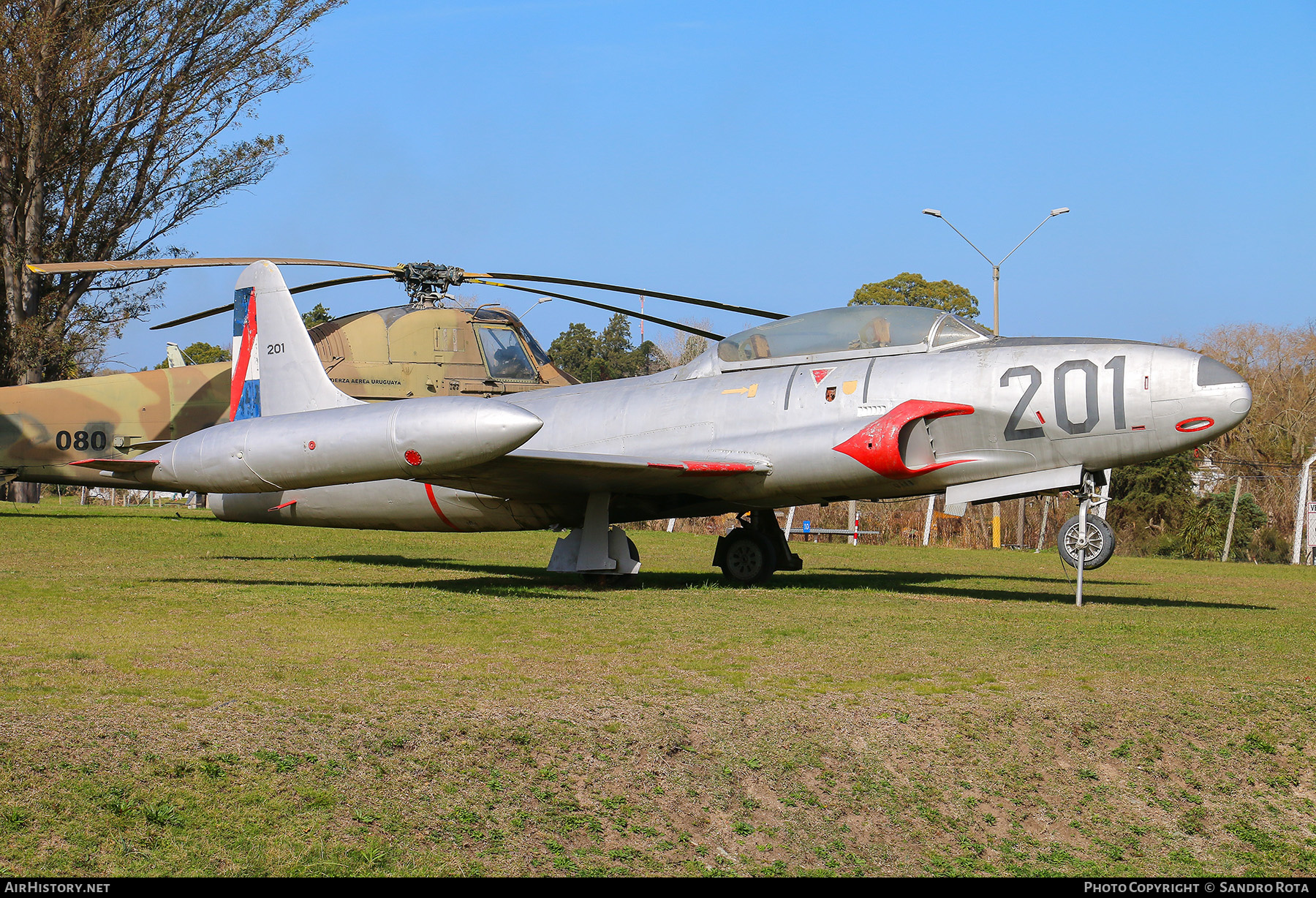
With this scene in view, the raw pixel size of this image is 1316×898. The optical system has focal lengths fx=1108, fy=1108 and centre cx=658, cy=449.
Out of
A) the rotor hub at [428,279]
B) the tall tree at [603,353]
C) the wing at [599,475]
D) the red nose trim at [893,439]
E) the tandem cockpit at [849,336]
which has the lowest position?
the wing at [599,475]

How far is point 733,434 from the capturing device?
1338cm

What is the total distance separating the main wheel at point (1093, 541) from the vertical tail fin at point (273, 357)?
31.0 feet

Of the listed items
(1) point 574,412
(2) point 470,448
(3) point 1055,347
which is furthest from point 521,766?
(1) point 574,412

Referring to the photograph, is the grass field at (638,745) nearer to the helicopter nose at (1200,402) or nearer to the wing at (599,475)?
the helicopter nose at (1200,402)

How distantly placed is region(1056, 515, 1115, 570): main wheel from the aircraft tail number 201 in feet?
7.00

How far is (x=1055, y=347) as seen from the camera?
11938 mm

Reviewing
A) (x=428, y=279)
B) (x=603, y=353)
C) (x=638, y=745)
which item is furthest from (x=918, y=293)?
(x=638, y=745)

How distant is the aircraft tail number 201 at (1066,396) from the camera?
1141cm

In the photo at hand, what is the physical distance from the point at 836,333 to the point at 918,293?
201ft

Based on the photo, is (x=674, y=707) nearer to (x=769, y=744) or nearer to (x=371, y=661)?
(x=769, y=744)

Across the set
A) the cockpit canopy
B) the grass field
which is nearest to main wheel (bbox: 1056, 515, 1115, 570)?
the cockpit canopy

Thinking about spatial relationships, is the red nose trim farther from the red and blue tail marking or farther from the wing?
the red and blue tail marking

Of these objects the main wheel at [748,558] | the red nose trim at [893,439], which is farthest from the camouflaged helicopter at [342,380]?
the red nose trim at [893,439]

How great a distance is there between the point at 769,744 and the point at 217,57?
34133mm
